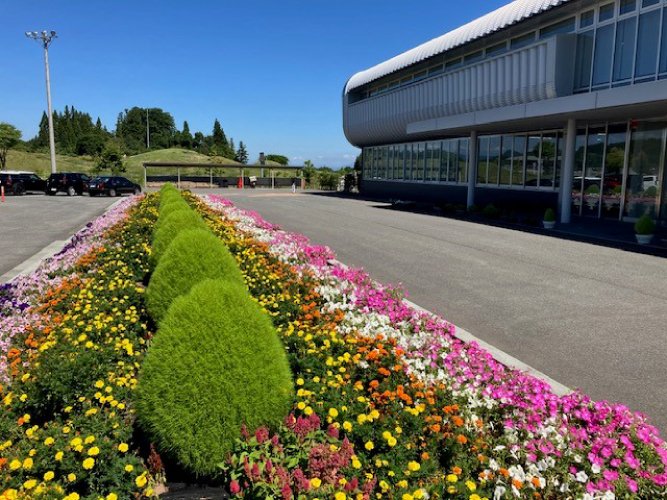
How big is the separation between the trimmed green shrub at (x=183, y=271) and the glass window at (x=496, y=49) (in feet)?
Result: 76.1

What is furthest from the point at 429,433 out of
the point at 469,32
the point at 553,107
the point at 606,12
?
the point at 469,32

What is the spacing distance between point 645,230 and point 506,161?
11.8 meters

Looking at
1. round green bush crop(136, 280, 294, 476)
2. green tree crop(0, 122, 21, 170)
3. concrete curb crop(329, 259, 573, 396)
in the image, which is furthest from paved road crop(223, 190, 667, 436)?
green tree crop(0, 122, 21, 170)

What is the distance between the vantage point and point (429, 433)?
3.57 meters

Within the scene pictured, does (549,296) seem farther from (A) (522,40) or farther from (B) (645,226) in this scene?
(A) (522,40)

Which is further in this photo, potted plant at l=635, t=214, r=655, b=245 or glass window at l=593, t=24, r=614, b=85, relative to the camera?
glass window at l=593, t=24, r=614, b=85

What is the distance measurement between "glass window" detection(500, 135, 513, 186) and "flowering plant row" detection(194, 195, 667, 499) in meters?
21.5

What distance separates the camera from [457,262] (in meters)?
11.7

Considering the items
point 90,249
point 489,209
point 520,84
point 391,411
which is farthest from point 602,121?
point 391,411

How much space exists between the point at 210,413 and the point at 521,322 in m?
5.26

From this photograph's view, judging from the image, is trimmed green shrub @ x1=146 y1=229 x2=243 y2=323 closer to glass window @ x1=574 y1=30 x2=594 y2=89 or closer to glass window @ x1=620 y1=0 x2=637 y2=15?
glass window @ x1=620 y1=0 x2=637 y2=15

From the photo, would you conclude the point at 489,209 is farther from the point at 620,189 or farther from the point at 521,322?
the point at 521,322

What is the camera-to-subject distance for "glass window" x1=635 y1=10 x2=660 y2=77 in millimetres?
16875

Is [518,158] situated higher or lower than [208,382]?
higher
